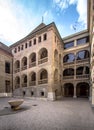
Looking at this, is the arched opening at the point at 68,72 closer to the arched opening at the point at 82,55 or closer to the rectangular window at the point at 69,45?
the arched opening at the point at 82,55

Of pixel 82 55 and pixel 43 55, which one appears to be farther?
pixel 82 55

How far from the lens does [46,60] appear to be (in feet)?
60.5

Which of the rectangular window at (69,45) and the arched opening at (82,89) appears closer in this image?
the rectangular window at (69,45)

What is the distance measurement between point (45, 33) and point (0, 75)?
11970 mm

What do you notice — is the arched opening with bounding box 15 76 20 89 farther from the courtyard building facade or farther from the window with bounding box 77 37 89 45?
the window with bounding box 77 37 89 45

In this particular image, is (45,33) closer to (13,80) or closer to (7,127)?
(13,80)

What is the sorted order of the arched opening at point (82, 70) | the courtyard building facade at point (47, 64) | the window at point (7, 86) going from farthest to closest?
the window at point (7, 86) < the arched opening at point (82, 70) < the courtyard building facade at point (47, 64)

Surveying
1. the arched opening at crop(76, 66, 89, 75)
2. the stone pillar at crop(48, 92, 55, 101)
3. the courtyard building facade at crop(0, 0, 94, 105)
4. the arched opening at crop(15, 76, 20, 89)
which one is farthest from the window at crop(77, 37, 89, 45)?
the arched opening at crop(15, 76, 20, 89)

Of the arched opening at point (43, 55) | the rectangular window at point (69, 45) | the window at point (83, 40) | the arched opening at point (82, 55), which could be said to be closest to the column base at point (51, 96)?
the arched opening at point (43, 55)

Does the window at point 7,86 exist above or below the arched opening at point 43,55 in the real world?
below

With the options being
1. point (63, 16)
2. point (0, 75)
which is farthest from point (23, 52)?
point (63, 16)

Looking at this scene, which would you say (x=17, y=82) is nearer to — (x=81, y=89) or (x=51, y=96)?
(x=51, y=96)

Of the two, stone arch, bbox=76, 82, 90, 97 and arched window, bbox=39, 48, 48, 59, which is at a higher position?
arched window, bbox=39, 48, 48, 59

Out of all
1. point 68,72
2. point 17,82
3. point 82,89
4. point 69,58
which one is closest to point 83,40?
point 69,58
